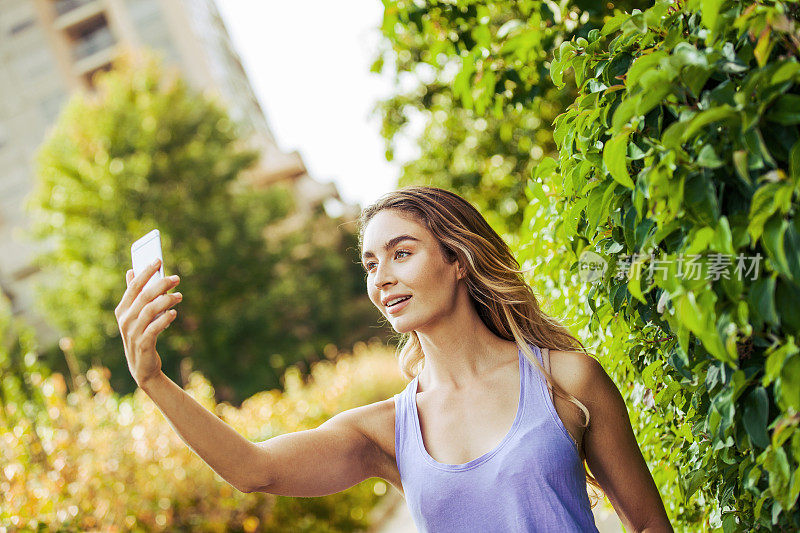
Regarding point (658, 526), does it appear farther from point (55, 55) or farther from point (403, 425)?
point (55, 55)

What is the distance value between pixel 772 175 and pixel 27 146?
134 ft

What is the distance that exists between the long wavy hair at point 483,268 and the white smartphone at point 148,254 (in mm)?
737

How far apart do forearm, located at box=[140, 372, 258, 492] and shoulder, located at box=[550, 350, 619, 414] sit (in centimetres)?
89

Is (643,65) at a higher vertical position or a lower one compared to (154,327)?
higher

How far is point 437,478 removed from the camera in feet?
6.30

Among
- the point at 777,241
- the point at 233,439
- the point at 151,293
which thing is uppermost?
the point at 151,293

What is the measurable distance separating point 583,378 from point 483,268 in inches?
19.1

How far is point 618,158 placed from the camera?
1.26 m

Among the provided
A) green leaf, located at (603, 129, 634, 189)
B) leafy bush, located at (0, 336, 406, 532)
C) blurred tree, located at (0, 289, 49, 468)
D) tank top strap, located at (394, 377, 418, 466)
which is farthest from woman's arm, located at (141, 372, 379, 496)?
blurred tree, located at (0, 289, 49, 468)

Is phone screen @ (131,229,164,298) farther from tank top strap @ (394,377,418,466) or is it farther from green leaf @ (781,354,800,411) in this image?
green leaf @ (781,354,800,411)

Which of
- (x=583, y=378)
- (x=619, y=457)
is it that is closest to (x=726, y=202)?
(x=583, y=378)

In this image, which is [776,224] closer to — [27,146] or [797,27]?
[797,27]

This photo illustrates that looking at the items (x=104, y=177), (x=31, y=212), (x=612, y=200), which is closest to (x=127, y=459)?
(x=612, y=200)

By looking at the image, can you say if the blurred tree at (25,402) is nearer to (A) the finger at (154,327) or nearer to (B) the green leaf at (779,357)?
(A) the finger at (154,327)
